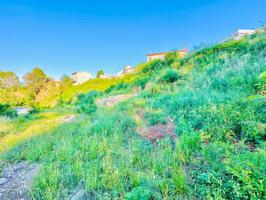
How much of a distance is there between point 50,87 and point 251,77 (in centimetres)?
2045

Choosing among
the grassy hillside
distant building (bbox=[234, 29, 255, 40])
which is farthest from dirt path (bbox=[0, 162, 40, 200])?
distant building (bbox=[234, 29, 255, 40])

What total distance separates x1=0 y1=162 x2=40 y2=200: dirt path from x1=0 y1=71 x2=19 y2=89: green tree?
Answer: 28.4m

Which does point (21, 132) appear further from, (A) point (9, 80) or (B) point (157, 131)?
(A) point (9, 80)

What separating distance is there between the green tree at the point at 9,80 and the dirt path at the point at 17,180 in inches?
1117

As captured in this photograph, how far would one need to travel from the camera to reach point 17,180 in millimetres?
2625

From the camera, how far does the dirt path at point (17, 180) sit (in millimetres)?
2270

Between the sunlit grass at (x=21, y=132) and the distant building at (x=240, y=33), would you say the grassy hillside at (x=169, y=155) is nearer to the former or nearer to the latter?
the sunlit grass at (x=21, y=132)

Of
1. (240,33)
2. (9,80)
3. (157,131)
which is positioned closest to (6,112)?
(157,131)

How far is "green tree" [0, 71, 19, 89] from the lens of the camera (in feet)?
87.2

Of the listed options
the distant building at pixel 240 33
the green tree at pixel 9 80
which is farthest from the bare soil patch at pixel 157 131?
the green tree at pixel 9 80

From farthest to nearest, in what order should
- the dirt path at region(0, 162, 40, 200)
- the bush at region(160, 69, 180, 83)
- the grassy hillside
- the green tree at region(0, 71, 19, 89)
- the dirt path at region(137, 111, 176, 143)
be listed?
the green tree at region(0, 71, 19, 89), the bush at region(160, 69, 180, 83), the dirt path at region(137, 111, 176, 143), the dirt path at region(0, 162, 40, 200), the grassy hillside

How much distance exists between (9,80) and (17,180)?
30.0 meters

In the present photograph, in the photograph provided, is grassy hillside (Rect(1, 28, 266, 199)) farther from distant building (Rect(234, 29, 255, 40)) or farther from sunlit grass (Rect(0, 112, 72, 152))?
distant building (Rect(234, 29, 255, 40))

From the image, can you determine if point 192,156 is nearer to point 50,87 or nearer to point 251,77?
point 251,77
